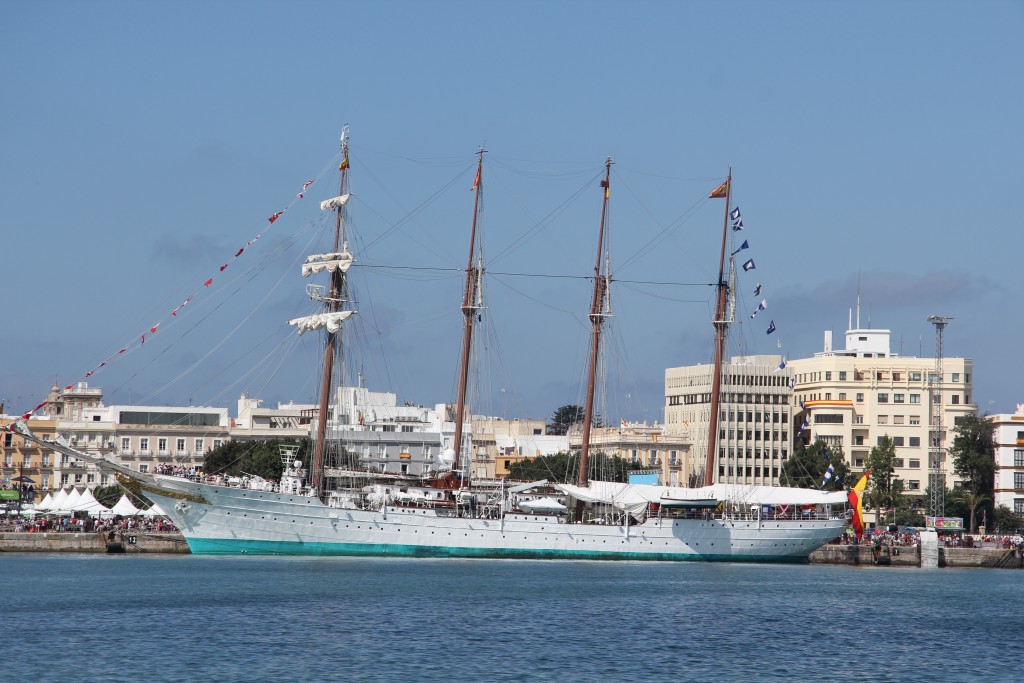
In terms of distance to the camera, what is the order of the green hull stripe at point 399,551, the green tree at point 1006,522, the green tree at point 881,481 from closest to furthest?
the green hull stripe at point 399,551, the green tree at point 881,481, the green tree at point 1006,522

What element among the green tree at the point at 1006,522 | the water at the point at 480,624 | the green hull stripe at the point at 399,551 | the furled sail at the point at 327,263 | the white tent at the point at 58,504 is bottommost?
the water at the point at 480,624

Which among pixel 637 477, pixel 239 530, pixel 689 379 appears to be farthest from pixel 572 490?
pixel 689 379

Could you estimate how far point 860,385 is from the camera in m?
160

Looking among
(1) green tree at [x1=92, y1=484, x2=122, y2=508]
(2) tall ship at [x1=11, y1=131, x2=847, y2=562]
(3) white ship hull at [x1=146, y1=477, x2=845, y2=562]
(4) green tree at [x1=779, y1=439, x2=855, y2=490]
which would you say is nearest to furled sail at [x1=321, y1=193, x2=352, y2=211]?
(2) tall ship at [x1=11, y1=131, x2=847, y2=562]

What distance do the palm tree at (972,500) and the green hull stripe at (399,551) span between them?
39.4 m

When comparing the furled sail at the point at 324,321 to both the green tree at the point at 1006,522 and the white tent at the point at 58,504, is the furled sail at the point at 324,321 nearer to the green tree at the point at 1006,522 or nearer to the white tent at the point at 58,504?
the white tent at the point at 58,504

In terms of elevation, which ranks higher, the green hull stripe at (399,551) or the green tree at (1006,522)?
the green tree at (1006,522)

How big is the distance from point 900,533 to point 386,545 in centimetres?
3877

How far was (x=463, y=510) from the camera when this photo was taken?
9406 cm

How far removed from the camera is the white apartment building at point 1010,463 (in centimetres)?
13638

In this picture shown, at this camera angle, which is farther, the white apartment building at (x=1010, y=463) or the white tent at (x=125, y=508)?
the white apartment building at (x=1010, y=463)

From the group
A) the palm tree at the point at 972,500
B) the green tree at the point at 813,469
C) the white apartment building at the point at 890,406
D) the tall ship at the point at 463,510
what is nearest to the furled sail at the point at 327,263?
the tall ship at the point at 463,510

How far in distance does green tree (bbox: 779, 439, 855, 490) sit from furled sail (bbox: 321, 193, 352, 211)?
51423mm

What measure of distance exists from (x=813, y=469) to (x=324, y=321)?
5693cm
